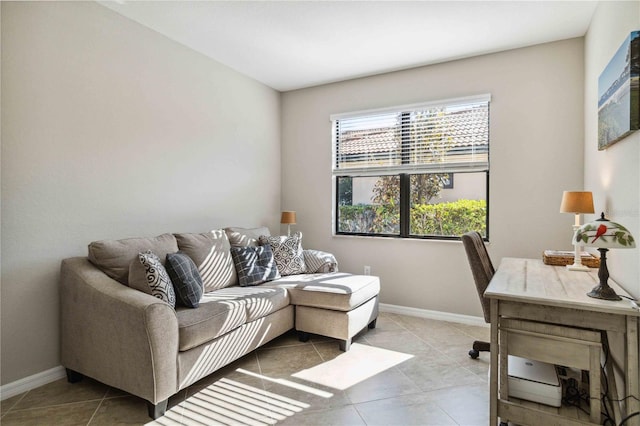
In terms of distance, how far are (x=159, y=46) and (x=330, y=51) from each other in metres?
1.56

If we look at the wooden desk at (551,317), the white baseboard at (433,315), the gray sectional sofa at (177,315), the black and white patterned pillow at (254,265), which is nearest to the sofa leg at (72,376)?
the gray sectional sofa at (177,315)

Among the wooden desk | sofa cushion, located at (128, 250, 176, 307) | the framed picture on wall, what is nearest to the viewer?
the wooden desk

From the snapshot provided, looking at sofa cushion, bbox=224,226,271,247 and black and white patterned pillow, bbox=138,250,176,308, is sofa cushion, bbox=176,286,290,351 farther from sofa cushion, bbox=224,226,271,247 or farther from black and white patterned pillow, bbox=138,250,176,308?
sofa cushion, bbox=224,226,271,247

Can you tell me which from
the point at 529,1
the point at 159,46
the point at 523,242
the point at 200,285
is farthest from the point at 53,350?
the point at 529,1

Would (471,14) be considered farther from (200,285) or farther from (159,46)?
(200,285)

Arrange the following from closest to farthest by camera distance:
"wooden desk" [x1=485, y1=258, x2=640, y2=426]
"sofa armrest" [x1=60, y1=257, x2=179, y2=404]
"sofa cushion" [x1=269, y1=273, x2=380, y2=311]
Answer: "wooden desk" [x1=485, y1=258, x2=640, y2=426]
"sofa armrest" [x1=60, y1=257, x2=179, y2=404]
"sofa cushion" [x1=269, y1=273, x2=380, y2=311]

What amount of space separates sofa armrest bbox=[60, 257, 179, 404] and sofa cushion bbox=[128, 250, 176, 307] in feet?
0.26

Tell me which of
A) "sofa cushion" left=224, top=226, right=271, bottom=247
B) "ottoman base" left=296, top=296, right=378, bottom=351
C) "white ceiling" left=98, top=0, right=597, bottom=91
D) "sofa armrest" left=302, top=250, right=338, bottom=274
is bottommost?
"ottoman base" left=296, top=296, right=378, bottom=351

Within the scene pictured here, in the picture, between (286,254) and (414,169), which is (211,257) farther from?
(414,169)

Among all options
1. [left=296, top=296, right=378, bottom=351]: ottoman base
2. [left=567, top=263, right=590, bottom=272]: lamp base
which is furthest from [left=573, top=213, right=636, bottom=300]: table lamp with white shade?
[left=296, top=296, right=378, bottom=351]: ottoman base

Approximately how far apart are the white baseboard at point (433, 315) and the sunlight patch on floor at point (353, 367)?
1.01 metres

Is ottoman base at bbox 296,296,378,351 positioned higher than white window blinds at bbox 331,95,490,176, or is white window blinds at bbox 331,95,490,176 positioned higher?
white window blinds at bbox 331,95,490,176

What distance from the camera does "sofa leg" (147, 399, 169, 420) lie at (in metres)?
1.95

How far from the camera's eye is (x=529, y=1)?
2562 millimetres
